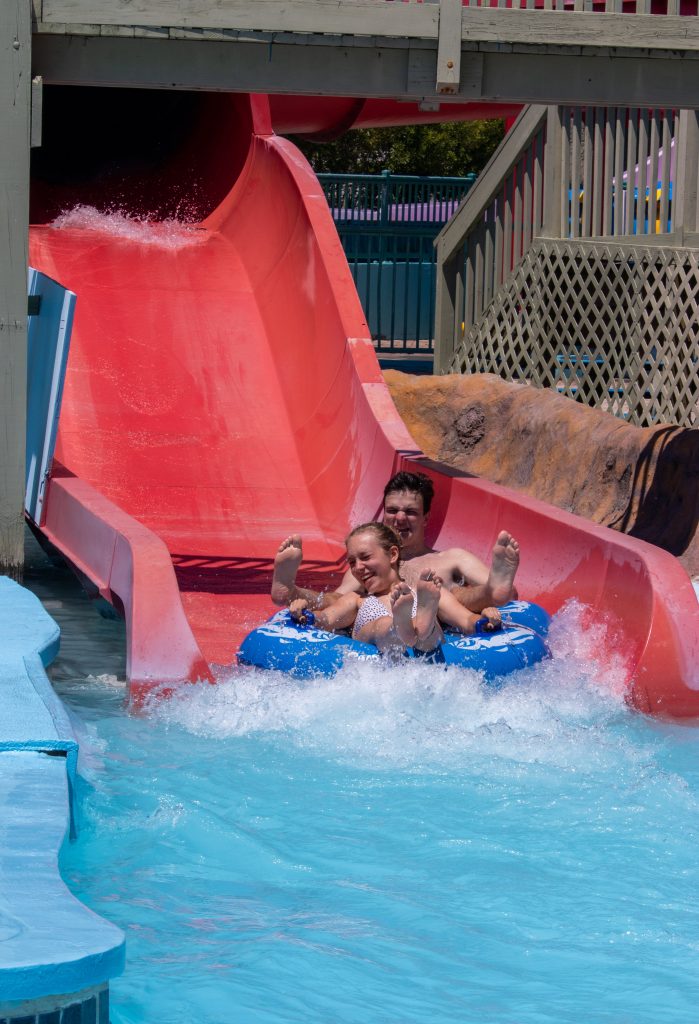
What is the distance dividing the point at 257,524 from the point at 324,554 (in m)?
0.55

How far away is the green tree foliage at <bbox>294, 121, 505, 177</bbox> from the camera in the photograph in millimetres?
25297

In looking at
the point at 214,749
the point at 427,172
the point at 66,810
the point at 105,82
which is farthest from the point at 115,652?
the point at 427,172

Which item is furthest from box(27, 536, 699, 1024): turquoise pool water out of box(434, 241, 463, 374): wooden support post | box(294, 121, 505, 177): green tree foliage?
box(294, 121, 505, 177): green tree foliage

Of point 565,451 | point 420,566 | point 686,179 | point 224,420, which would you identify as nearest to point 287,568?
point 420,566

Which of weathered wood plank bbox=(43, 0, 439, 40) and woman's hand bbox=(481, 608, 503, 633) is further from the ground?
weathered wood plank bbox=(43, 0, 439, 40)

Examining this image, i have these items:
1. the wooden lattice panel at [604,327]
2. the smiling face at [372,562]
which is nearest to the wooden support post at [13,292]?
the smiling face at [372,562]

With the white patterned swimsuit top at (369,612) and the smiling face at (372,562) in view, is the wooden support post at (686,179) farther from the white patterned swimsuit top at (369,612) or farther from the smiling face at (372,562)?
the white patterned swimsuit top at (369,612)

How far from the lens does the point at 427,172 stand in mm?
26094

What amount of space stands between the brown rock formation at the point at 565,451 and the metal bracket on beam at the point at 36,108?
4.19 meters

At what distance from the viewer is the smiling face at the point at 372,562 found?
5.72 metres

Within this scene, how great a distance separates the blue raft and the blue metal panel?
1.89 m

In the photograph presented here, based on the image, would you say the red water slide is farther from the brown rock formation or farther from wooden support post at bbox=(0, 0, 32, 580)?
the brown rock formation

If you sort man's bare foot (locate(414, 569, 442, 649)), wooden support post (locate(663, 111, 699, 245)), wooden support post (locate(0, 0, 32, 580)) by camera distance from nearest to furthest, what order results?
man's bare foot (locate(414, 569, 442, 649)), wooden support post (locate(0, 0, 32, 580)), wooden support post (locate(663, 111, 699, 245))

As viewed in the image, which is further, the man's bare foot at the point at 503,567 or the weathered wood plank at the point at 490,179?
the weathered wood plank at the point at 490,179
